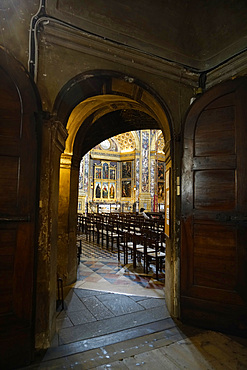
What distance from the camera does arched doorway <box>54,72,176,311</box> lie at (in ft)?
8.93

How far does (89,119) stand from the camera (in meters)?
4.58

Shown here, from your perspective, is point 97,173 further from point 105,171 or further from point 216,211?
point 216,211

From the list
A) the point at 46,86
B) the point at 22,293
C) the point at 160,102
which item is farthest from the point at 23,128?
the point at 160,102

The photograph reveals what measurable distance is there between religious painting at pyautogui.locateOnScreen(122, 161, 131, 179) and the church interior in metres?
21.4

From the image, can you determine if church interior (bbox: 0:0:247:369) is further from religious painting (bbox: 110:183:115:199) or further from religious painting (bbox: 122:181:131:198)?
religious painting (bbox: 110:183:115:199)

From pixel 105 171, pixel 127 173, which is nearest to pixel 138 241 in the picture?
pixel 127 173

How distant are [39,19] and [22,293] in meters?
2.74

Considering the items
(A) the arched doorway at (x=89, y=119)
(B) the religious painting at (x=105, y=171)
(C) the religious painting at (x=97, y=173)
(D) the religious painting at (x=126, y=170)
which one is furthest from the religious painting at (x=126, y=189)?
(A) the arched doorway at (x=89, y=119)

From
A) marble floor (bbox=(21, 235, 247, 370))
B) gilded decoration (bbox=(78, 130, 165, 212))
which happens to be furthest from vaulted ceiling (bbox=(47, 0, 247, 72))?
gilded decoration (bbox=(78, 130, 165, 212))

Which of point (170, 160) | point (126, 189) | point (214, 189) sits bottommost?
point (214, 189)

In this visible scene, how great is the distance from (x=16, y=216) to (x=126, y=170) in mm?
23244

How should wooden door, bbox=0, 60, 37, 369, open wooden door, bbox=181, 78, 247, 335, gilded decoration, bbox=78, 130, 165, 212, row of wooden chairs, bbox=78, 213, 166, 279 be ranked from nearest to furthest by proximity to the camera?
wooden door, bbox=0, 60, 37, 369
open wooden door, bbox=181, 78, 247, 335
row of wooden chairs, bbox=78, 213, 166, 279
gilded decoration, bbox=78, 130, 165, 212

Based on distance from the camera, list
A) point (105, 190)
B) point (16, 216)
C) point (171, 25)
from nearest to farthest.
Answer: point (16, 216)
point (171, 25)
point (105, 190)

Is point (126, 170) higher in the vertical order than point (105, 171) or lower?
higher
